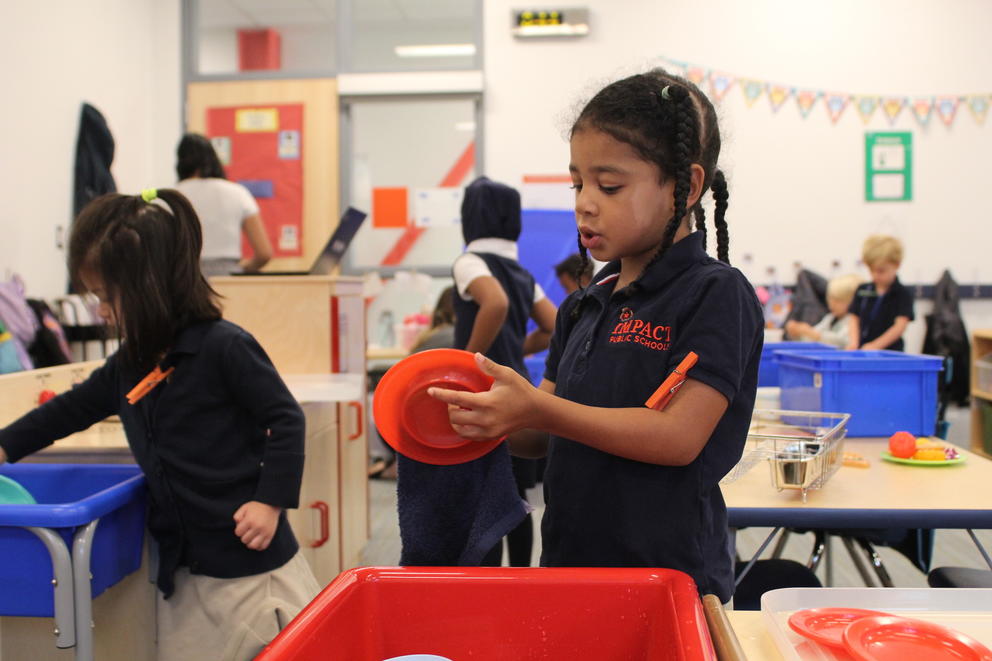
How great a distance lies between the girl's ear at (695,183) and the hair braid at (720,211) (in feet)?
0.21

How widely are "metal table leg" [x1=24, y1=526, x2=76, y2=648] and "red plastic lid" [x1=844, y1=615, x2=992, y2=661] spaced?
113 cm

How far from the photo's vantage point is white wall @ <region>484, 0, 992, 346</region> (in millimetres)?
5457

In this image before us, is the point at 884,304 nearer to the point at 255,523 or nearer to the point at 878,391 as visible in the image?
the point at 878,391

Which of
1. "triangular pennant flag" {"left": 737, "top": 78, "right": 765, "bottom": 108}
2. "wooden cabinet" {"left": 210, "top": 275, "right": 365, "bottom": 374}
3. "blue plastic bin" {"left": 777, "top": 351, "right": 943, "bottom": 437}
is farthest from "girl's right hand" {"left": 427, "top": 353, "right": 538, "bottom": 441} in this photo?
"triangular pennant flag" {"left": 737, "top": 78, "right": 765, "bottom": 108}

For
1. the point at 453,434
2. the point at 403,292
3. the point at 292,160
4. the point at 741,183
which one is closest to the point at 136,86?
the point at 292,160

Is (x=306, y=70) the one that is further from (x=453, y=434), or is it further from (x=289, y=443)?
(x=453, y=434)

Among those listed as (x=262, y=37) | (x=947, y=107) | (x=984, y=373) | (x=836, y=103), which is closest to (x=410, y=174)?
(x=262, y=37)

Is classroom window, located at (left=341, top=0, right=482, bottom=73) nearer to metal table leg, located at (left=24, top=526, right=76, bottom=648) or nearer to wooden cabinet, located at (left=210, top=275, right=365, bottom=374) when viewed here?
wooden cabinet, located at (left=210, top=275, right=365, bottom=374)

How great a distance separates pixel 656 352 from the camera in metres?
0.94

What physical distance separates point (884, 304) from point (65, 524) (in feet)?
13.3

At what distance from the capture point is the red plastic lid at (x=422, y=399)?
2.62 feet

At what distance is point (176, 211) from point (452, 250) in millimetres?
4217

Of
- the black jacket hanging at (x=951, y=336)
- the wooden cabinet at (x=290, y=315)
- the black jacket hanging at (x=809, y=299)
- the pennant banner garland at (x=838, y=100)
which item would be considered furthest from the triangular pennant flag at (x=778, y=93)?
the wooden cabinet at (x=290, y=315)

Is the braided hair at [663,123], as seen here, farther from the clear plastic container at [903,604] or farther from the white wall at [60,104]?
the white wall at [60,104]
